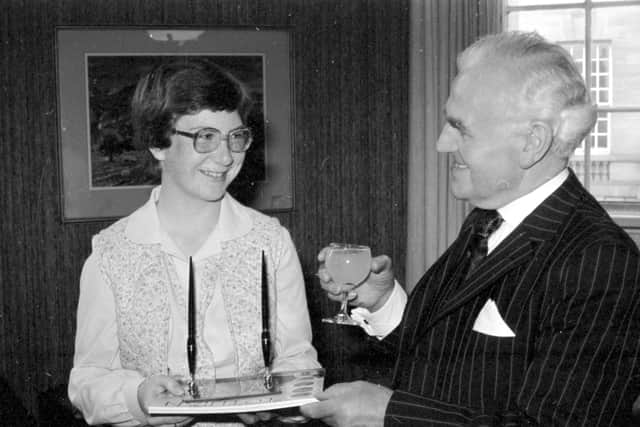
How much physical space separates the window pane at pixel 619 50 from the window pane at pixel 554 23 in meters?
0.10

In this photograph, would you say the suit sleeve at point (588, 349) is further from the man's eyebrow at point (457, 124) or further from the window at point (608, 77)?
the window at point (608, 77)

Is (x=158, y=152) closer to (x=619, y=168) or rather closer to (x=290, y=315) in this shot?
(x=290, y=315)

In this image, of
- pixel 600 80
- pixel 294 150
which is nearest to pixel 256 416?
pixel 294 150

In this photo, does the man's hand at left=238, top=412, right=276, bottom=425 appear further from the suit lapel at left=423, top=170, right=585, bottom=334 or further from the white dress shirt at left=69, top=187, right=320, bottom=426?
the suit lapel at left=423, top=170, right=585, bottom=334

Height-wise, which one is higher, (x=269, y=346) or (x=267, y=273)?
(x=267, y=273)

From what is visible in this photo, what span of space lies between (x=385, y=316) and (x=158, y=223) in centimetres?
70

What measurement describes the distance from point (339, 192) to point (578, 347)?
3.23 metres

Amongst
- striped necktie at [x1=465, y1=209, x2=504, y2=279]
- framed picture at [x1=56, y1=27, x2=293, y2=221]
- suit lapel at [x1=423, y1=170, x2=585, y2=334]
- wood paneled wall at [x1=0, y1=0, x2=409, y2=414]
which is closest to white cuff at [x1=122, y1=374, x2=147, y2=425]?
suit lapel at [x1=423, y1=170, x2=585, y2=334]

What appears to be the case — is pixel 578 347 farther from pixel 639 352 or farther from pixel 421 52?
pixel 421 52

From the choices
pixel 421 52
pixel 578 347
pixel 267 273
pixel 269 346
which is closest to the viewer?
pixel 578 347

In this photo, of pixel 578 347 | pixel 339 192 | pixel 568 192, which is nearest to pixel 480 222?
pixel 568 192

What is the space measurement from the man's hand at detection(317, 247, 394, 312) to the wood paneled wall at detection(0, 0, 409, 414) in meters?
2.28

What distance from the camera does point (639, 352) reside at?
1.58 meters

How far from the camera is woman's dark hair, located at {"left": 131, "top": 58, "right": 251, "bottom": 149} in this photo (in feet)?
6.95
